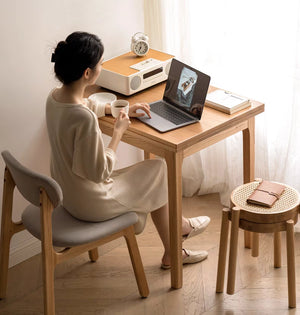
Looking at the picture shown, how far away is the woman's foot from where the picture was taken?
2.81 m

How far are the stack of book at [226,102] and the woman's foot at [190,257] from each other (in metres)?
Answer: 0.68

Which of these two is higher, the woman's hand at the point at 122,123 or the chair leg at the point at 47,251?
the woman's hand at the point at 122,123

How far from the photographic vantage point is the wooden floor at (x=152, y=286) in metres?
2.57

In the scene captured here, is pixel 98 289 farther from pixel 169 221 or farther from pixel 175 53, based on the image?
pixel 175 53

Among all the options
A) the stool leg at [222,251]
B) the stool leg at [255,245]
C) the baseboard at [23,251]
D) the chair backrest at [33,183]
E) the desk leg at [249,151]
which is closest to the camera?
the chair backrest at [33,183]

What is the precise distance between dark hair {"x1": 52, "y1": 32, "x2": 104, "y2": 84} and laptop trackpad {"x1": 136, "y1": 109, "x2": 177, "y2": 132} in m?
0.39

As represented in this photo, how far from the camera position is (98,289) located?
8.89ft

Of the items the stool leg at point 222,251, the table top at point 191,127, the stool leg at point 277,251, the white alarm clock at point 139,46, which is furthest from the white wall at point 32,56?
the stool leg at point 277,251

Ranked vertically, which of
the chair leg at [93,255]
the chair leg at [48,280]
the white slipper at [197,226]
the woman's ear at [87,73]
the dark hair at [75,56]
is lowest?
the chair leg at [93,255]

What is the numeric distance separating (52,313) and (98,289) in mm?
404

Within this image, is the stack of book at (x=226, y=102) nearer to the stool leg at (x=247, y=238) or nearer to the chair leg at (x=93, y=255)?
the stool leg at (x=247, y=238)

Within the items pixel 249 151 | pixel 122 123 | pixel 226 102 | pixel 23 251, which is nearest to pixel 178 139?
pixel 122 123

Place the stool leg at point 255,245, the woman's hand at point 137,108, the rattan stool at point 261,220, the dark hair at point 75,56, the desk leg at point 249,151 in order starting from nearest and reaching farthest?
the dark hair at point 75,56
the rattan stool at point 261,220
the woman's hand at point 137,108
the desk leg at point 249,151
the stool leg at point 255,245

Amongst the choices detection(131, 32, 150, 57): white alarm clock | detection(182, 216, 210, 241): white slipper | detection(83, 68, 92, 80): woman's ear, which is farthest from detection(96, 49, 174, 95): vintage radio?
detection(182, 216, 210, 241): white slipper
